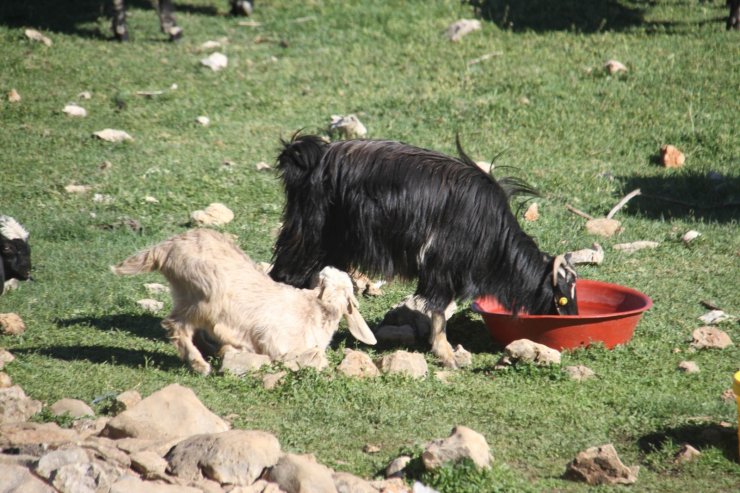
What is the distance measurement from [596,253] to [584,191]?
74.9 inches

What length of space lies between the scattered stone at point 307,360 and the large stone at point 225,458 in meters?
1.48

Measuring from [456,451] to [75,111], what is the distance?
30.3 ft

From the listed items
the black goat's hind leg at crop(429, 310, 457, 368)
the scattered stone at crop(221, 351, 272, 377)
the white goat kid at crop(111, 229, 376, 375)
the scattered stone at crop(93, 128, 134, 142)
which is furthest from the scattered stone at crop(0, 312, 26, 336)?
the scattered stone at crop(93, 128, 134, 142)

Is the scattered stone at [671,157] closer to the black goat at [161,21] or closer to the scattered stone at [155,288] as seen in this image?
the scattered stone at [155,288]

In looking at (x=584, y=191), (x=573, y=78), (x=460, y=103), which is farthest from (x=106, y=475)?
(x=573, y=78)

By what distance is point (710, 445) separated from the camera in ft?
17.4

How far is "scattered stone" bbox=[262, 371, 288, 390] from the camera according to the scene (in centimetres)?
591

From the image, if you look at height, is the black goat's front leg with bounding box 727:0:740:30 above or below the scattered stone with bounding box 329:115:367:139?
above

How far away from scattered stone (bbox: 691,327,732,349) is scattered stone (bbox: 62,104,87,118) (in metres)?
8.36

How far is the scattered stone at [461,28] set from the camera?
48.5 ft

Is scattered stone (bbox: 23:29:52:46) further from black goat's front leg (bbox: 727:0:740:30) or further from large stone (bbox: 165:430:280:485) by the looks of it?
large stone (bbox: 165:430:280:485)

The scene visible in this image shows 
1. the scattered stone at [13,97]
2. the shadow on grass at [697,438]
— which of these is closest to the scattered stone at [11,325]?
the shadow on grass at [697,438]

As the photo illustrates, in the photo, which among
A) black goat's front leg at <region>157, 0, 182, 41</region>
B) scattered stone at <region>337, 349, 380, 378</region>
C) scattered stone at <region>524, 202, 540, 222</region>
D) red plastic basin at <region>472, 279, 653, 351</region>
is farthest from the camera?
black goat's front leg at <region>157, 0, 182, 41</region>

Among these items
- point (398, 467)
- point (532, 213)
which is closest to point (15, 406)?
point (398, 467)
